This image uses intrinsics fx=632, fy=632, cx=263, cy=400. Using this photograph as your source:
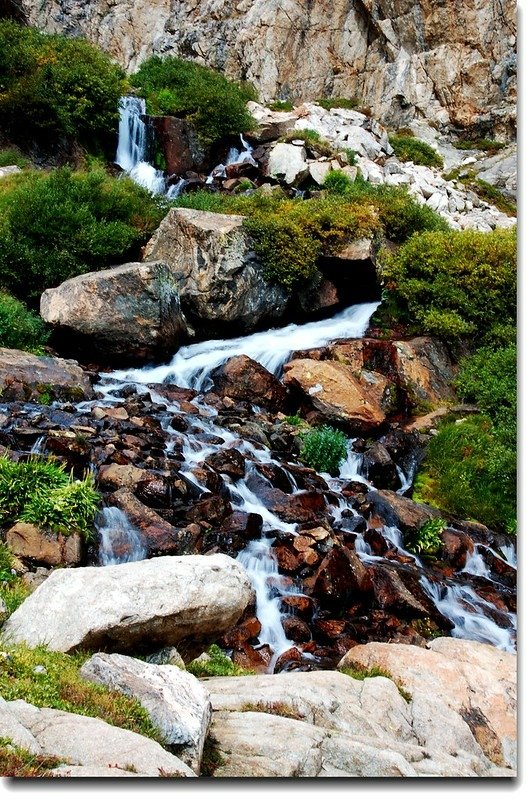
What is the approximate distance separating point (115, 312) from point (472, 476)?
822cm

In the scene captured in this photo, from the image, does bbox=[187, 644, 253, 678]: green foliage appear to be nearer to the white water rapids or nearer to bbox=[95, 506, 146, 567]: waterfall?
the white water rapids

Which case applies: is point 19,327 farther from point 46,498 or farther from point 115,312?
point 46,498

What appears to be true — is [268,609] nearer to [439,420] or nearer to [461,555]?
[461,555]

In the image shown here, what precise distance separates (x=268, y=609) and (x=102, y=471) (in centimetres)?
292

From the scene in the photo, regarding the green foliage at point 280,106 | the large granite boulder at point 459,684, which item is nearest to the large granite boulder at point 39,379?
the large granite boulder at point 459,684

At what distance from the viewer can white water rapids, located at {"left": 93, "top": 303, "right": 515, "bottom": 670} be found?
7977 mm

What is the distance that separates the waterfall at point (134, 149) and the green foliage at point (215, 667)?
60.6ft

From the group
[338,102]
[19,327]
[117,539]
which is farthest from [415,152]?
[117,539]

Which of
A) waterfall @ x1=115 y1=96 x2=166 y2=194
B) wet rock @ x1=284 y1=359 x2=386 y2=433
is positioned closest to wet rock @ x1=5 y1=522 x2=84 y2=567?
wet rock @ x1=284 y1=359 x2=386 y2=433

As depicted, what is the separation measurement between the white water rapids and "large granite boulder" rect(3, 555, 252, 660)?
1.97 metres

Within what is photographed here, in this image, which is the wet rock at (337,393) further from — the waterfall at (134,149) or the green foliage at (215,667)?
the waterfall at (134,149)

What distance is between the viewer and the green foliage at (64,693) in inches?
145

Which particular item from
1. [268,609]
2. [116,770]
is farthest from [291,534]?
[116,770]

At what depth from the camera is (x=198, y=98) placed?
24422mm
